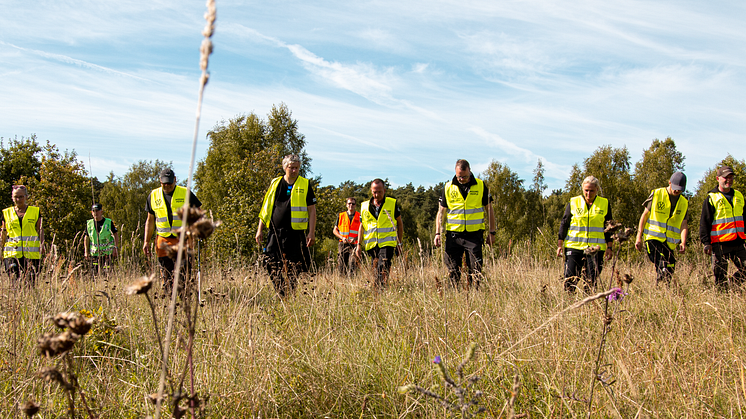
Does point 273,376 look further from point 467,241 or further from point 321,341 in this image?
point 467,241

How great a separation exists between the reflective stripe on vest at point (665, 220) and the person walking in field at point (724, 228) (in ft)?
0.93

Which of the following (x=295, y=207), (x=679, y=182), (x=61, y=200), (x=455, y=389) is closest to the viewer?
(x=455, y=389)

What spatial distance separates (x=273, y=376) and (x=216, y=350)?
22.6 inches

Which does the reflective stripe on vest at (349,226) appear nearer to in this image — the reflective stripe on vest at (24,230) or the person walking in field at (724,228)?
the reflective stripe on vest at (24,230)

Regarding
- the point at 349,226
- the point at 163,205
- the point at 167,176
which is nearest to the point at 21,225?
the point at 163,205

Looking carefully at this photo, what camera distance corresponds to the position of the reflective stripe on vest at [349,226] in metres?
9.97

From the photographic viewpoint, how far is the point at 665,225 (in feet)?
20.6

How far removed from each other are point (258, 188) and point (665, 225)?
53.3 ft

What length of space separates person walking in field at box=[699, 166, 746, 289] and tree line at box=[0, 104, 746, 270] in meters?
2.73

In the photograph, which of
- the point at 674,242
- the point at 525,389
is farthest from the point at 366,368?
the point at 674,242

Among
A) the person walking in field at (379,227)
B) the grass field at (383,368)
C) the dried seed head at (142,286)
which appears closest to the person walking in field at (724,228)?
the grass field at (383,368)

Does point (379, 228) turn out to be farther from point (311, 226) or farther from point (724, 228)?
point (724, 228)

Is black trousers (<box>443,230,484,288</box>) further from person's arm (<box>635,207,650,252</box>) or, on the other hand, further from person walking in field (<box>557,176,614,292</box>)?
person's arm (<box>635,207,650,252</box>)

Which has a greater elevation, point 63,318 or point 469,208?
point 469,208
